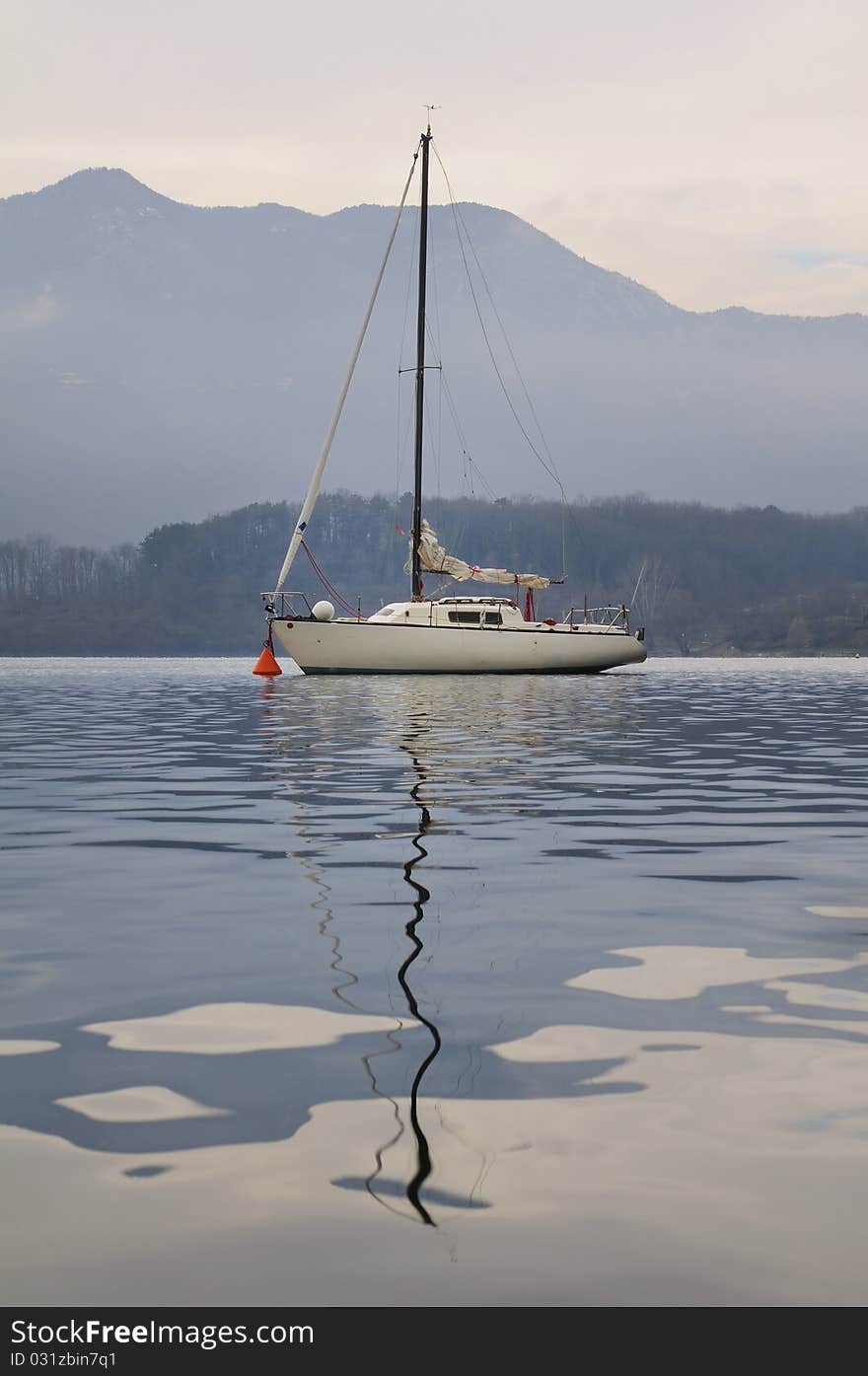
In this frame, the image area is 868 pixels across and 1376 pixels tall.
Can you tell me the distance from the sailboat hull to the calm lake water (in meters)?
42.2

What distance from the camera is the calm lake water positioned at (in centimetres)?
391

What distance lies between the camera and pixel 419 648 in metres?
57.4

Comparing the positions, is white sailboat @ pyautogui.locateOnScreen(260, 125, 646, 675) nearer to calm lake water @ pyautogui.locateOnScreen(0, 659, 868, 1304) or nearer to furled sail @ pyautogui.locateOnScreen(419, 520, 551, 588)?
furled sail @ pyautogui.locateOnScreen(419, 520, 551, 588)

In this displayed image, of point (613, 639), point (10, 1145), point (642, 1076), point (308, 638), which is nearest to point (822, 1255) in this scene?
point (642, 1076)

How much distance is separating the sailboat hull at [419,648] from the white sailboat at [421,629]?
0.04 m

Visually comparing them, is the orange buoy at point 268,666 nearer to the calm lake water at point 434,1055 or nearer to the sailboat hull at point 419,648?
the sailboat hull at point 419,648

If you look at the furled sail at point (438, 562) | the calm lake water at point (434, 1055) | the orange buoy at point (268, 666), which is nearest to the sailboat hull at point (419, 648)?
the furled sail at point (438, 562)

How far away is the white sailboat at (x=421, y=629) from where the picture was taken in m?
56.8

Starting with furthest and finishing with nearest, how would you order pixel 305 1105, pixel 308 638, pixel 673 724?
pixel 308 638, pixel 673 724, pixel 305 1105

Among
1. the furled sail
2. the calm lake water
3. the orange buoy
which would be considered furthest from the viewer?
the orange buoy

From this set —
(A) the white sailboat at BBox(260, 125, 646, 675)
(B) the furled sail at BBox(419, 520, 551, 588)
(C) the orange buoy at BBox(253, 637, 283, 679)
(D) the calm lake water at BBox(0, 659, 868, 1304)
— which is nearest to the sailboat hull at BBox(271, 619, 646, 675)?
(A) the white sailboat at BBox(260, 125, 646, 675)
